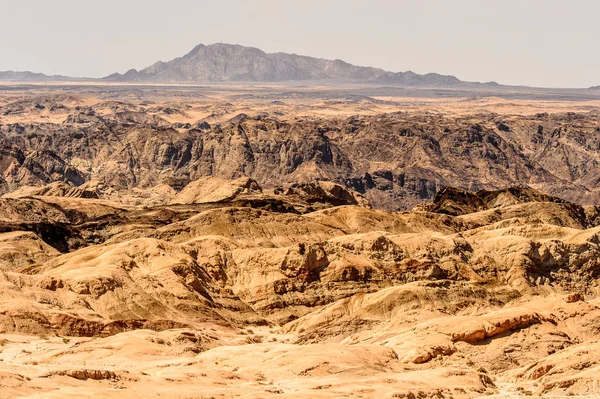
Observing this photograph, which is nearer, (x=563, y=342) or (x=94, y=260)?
(x=563, y=342)

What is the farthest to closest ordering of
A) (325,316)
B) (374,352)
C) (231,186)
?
(231,186) < (325,316) < (374,352)

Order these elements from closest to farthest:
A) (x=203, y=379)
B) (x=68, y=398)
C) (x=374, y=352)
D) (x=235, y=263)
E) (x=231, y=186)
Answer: (x=68, y=398) → (x=203, y=379) → (x=374, y=352) → (x=235, y=263) → (x=231, y=186)

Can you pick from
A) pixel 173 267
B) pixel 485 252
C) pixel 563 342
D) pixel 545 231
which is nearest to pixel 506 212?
pixel 545 231

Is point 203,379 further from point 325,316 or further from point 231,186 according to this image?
point 231,186

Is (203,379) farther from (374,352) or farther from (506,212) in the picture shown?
(506,212)

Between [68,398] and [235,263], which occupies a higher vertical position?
[68,398]

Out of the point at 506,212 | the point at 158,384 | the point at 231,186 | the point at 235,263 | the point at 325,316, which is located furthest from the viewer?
the point at 231,186

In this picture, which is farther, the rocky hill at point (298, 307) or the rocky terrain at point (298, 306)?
the rocky hill at point (298, 307)

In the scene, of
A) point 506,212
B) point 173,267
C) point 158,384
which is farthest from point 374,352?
point 506,212

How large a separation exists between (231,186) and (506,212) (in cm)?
4114

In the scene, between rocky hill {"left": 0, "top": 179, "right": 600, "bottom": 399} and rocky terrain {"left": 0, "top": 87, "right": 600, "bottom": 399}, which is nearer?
rocky terrain {"left": 0, "top": 87, "right": 600, "bottom": 399}

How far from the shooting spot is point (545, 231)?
318ft

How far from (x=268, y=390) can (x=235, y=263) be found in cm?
3974

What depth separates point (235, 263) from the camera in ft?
280
